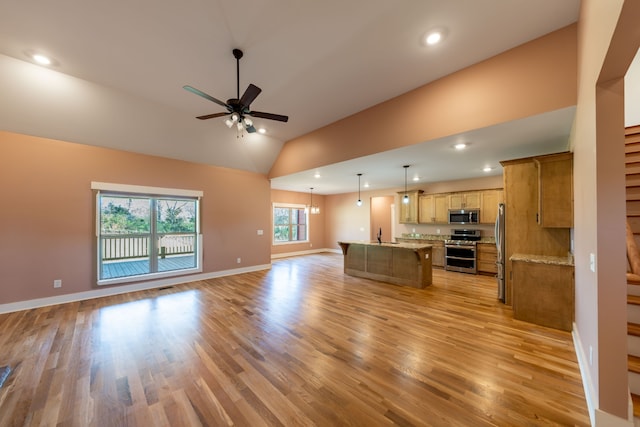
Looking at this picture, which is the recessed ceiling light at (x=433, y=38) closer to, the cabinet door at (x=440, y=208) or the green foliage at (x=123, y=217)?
the cabinet door at (x=440, y=208)

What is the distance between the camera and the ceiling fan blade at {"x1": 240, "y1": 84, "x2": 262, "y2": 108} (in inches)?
101

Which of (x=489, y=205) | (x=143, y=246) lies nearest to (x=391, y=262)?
(x=489, y=205)

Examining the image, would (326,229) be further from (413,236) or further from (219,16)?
(219,16)

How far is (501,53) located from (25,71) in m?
6.34

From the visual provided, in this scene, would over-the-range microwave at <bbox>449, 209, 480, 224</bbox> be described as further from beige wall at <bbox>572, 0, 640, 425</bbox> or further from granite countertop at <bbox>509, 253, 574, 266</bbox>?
beige wall at <bbox>572, 0, 640, 425</bbox>

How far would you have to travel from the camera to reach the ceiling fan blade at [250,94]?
256 cm

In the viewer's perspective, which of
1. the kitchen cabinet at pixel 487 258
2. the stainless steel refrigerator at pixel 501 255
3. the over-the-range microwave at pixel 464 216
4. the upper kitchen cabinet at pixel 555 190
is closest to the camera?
the upper kitchen cabinet at pixel 555 190

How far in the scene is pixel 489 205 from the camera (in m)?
6.39

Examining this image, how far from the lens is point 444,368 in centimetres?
232

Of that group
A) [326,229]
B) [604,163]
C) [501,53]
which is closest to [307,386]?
[604,163]

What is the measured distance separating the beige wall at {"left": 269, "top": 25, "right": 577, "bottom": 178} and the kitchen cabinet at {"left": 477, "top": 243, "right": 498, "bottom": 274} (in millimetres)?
4296

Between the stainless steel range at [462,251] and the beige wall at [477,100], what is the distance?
4.18 meters

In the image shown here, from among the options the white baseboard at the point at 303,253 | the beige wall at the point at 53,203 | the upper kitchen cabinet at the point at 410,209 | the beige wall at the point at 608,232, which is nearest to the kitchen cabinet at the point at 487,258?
the upper kitchen cabinet at the point at 410,209

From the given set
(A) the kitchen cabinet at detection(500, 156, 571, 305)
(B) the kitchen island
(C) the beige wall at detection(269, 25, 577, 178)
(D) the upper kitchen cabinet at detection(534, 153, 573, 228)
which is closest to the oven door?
(B) the kitchen island
